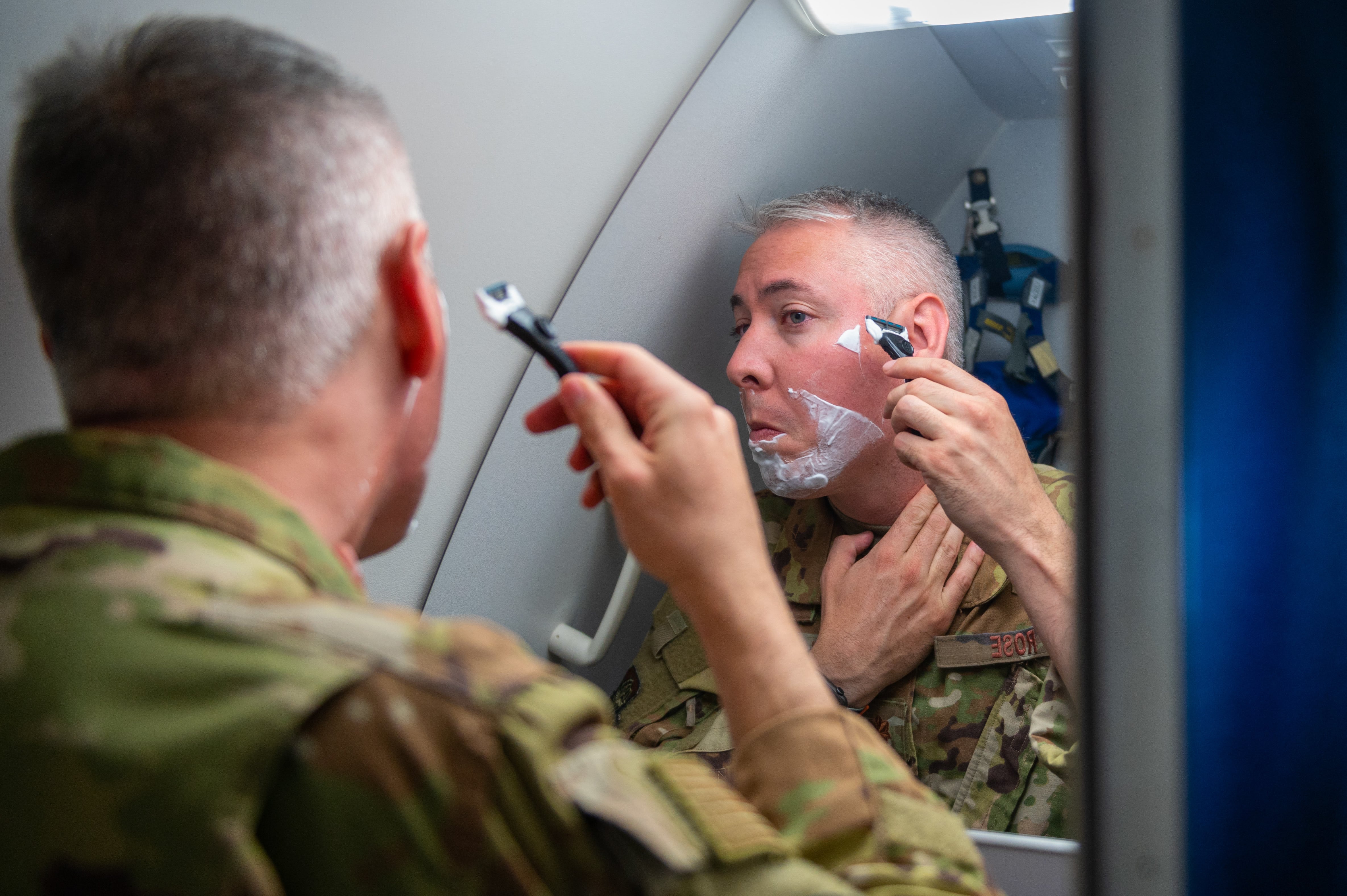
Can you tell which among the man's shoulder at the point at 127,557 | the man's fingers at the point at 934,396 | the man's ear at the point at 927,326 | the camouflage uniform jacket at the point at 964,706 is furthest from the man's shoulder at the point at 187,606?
the man's ear at the point at 927,326

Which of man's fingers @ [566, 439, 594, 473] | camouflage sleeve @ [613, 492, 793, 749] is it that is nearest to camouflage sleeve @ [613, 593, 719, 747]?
camouflage sleeve @ [613, 492, 793, 749]

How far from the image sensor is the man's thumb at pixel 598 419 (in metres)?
0.71

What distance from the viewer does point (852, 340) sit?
159cm

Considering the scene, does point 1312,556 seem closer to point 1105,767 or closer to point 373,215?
point 1105,767

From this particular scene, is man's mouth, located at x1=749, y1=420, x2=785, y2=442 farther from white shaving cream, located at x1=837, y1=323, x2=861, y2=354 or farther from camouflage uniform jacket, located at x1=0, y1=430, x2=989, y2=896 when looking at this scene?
camouflage uniform jacket, located at x1=0, y1=430, x2=989, y2=896

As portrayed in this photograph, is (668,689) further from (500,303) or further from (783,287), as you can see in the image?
(500,303)

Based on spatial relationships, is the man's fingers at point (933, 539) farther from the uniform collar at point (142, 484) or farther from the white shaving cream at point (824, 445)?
the uniform collar at point (142, 484)

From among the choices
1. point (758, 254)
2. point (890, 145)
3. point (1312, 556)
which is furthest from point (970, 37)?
point (1312, 556)

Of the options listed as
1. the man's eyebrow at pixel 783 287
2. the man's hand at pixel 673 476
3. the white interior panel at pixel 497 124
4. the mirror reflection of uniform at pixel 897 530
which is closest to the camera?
the man's hand at pixel 673 476

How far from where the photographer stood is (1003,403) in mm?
1418

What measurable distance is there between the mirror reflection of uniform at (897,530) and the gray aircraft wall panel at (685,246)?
104 millimetres

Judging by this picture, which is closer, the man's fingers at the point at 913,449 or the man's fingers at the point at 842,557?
the man's fingers at the point at 913,449

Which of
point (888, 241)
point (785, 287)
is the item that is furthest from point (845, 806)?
point (888, 241)

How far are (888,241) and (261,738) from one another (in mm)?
1443
